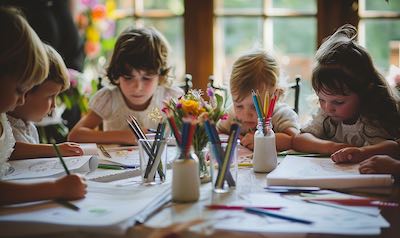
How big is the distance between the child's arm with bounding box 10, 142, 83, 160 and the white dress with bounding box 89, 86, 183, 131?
64 cm

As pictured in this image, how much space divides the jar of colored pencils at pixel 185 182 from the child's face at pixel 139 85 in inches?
42.0

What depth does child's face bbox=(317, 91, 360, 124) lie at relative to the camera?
180 cm

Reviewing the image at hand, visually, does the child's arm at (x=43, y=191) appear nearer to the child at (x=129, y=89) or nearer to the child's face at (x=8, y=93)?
the child's face at (x=8, y=93)

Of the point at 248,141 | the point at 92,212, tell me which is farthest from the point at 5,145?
the point at 248,141

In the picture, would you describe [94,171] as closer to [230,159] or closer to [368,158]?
[230,159]

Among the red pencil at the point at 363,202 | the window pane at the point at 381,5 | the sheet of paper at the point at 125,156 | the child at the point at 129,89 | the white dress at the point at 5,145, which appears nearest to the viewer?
the red pencil at the point at 363,202

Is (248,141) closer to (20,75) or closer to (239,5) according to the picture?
(20,75)

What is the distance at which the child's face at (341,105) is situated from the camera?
1803 mm

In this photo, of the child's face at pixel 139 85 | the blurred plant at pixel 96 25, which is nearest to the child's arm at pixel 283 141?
the child's face at pixel 139 85

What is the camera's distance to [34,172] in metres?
1.55

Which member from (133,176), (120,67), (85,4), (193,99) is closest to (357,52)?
(193,99)

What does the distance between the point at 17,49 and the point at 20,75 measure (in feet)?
0.20

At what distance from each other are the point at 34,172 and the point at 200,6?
5.71 ft

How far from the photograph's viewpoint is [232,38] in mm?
3107
